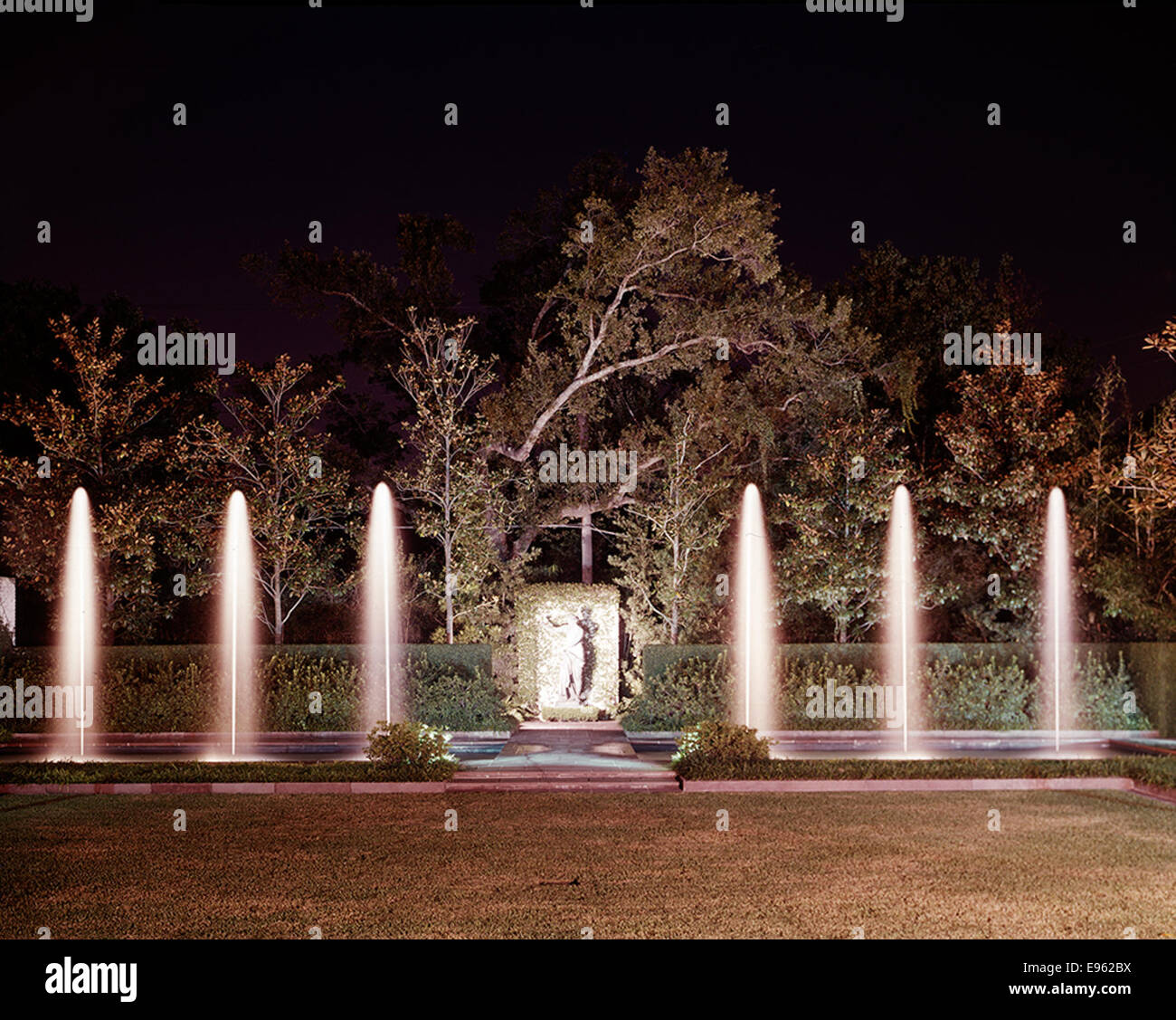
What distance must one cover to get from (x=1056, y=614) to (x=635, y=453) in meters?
9.63

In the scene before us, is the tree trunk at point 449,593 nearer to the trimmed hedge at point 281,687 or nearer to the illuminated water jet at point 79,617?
the trimmed hedge at point 281,687

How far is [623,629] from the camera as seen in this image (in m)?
25.4

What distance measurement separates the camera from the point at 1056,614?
21.5 meters

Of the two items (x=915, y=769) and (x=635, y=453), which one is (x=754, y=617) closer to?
(x=635, y=453)

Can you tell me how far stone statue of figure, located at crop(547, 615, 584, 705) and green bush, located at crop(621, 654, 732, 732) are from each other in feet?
5.68

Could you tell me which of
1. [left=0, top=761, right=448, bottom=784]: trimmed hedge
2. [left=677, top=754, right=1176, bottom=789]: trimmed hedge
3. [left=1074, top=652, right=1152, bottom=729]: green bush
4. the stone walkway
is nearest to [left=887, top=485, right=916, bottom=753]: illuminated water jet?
[left=1074, top=652, right=1152, bottom=729]: green bush

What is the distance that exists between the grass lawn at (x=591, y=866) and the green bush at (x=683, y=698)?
7367mm

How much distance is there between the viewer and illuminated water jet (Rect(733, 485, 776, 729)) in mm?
22000

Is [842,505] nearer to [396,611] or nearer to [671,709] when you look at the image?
[671,709]

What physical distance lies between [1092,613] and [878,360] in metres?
8.88

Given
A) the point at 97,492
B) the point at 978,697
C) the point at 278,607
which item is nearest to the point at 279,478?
the point at 278,607

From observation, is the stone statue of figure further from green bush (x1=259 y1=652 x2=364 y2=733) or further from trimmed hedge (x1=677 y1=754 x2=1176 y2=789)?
trimmed hedge (x1=677 y1=754 x2=1176 y2=789)
